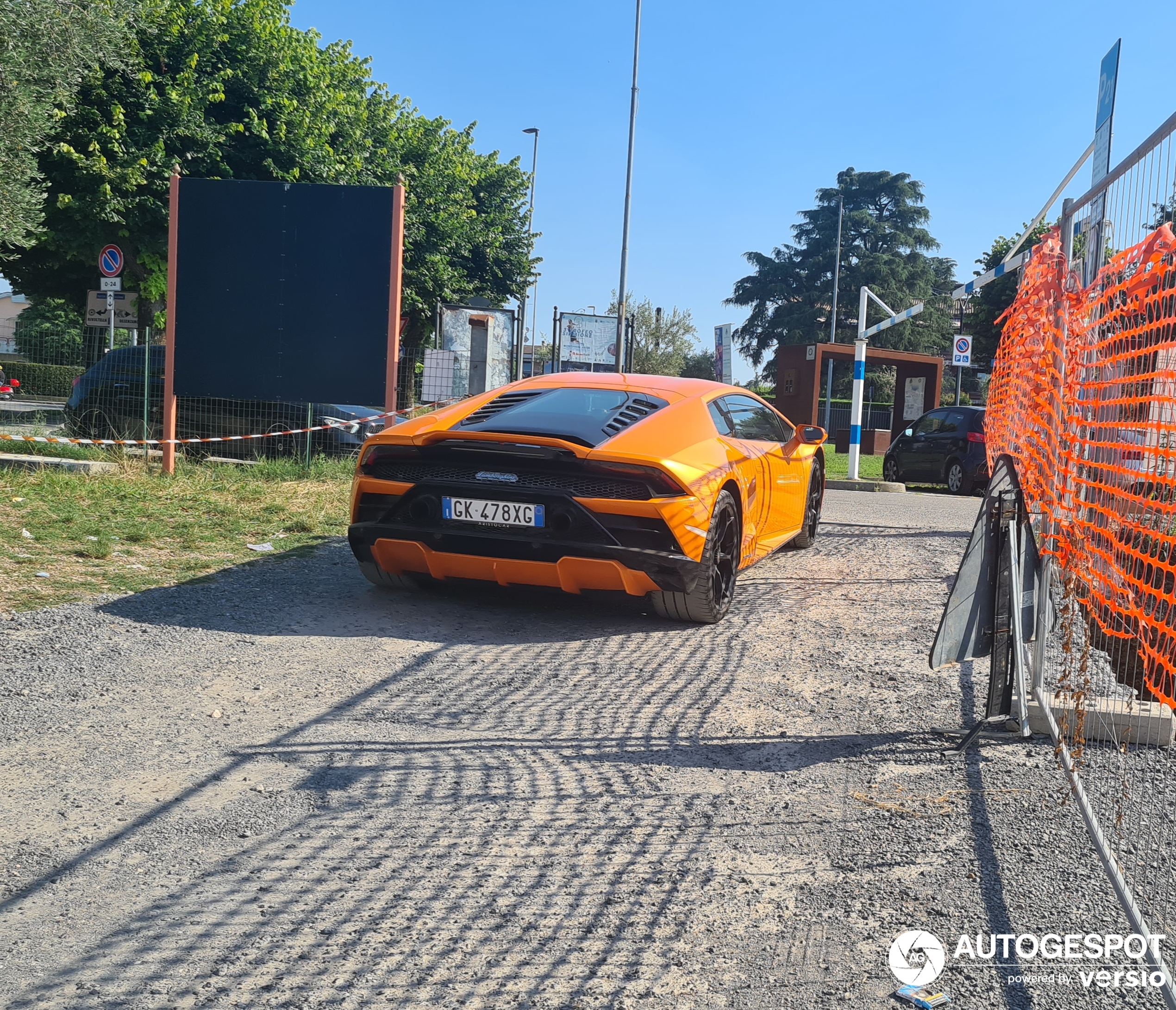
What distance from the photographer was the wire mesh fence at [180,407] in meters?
12.7

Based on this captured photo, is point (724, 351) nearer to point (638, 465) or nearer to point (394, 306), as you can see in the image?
point (394, 306)

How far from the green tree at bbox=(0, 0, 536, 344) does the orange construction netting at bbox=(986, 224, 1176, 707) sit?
19388 millimetres

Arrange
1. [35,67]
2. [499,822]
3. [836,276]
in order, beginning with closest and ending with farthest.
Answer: [499,822], [35,67], [836,276]

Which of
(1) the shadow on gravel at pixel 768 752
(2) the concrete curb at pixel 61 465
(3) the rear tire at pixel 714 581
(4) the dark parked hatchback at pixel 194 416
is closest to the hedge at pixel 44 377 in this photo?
(4) the dark parked hatchback at pixel 194 416

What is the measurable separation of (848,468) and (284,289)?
1280 cm

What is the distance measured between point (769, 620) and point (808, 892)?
3392mm

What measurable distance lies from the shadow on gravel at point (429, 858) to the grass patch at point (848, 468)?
1452 centimetres

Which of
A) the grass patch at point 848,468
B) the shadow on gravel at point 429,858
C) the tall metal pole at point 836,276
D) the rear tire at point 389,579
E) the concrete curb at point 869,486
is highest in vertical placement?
the tall metal pole at point 836,276

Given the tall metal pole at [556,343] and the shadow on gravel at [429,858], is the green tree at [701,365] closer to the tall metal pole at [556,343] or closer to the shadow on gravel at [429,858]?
the tall metal pole at [556,343]

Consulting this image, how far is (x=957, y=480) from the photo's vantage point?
65.1 ft

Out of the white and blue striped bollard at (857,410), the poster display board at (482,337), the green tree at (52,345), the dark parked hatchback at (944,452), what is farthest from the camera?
the dark parked hatchback at (944,452)

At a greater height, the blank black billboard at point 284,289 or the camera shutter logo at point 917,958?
the blank black billboard at point 284,289

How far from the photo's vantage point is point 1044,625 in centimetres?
419

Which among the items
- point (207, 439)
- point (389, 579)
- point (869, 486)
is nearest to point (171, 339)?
point (207, 439)
